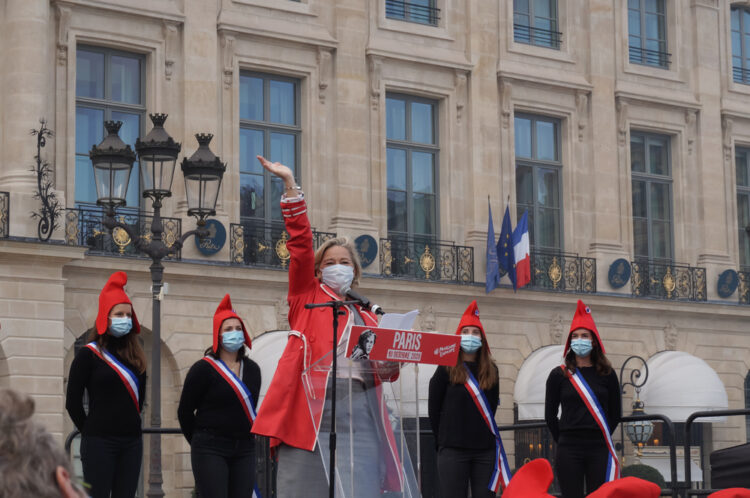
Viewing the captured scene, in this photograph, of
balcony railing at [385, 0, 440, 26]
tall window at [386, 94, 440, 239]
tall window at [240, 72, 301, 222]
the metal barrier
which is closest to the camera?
the metal barrier

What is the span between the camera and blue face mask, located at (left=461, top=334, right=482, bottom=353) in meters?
8.98

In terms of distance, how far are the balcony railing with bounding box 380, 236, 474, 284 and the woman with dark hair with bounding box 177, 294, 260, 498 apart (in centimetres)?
1554

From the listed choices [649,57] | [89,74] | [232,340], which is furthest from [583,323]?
[649,57]

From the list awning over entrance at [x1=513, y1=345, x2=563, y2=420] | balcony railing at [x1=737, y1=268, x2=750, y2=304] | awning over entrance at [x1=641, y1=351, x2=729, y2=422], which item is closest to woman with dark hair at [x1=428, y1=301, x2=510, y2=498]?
awning over entrance at [x1=513, y1=345, x2=563, y2=420]

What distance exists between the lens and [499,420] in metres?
24.9

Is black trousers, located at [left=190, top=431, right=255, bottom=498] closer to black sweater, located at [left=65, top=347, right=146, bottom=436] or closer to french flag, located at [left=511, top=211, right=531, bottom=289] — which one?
black sweater, located at [left=65, top=347, right=146, bottom=436]

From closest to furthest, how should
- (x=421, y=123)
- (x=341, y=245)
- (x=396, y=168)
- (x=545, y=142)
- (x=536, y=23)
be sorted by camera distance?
(x=341, y=245)
(x=396, y=168)
(x=421, y=123)
(x=545, y=142)
(x=536, y=23)

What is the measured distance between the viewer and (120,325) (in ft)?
26.1

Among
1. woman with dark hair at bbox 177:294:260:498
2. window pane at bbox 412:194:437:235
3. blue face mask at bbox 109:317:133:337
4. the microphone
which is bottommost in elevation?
woman with dark hair at bbox 177:294:260:498

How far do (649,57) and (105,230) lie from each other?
40.2 ft

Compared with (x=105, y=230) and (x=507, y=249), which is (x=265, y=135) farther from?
(x=507, y=249)

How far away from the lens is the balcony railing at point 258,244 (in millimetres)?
22156

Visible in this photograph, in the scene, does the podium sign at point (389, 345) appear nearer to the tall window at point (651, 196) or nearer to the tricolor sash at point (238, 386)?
the tricolor sash at point (238, 386)

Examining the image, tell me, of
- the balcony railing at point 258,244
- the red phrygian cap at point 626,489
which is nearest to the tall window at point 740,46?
the balcony railing at point 258,244
